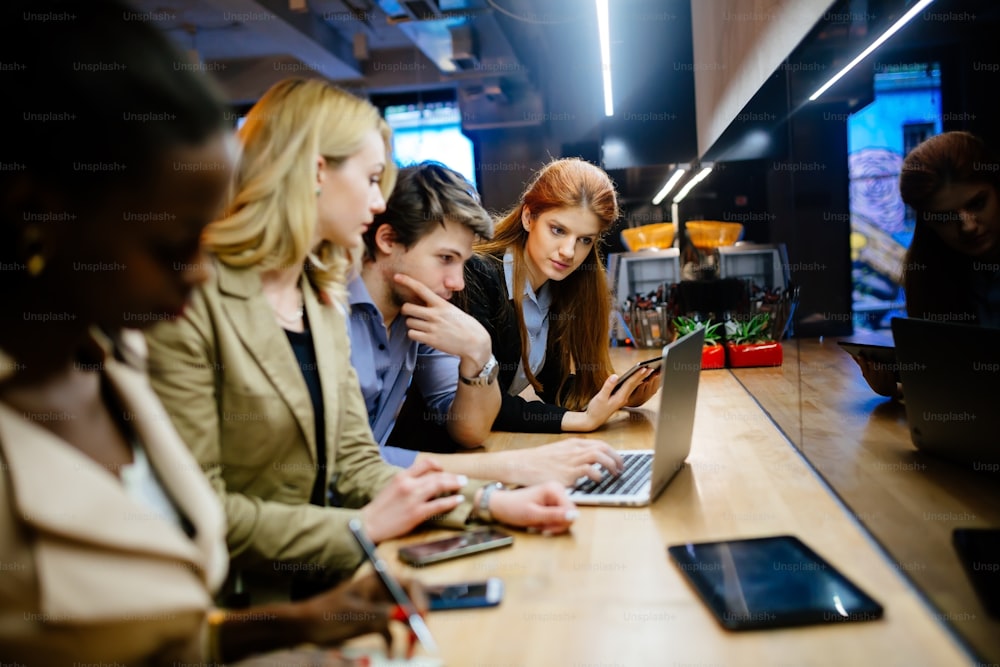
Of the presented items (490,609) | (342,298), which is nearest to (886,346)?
(490,609)

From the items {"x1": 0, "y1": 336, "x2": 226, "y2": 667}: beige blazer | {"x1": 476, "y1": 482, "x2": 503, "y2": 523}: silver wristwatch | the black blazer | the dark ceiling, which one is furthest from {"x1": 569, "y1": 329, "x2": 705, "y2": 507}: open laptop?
the dark ceiling

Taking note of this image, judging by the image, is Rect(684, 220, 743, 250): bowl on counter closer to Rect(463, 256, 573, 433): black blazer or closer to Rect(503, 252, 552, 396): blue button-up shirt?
Rect(503, 252, 552, 396): blue button-up shirt

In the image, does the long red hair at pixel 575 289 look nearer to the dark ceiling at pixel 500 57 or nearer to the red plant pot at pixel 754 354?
the red plant pot at pixel 754 354

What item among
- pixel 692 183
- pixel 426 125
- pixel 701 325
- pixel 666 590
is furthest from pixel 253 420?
pixel 426 125

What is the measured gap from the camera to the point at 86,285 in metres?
0.65

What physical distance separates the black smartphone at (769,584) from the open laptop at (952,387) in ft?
0.87

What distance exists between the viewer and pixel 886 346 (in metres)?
1.43

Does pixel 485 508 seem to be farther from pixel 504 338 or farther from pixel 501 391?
pixel 504 338

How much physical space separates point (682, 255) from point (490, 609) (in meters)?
4.28

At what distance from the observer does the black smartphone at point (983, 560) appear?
91cm

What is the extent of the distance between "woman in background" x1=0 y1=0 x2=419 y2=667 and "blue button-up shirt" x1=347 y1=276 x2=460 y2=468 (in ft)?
3.51

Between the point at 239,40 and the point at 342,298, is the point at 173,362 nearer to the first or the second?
the point at 342,298

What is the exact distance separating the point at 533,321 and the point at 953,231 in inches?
74.0

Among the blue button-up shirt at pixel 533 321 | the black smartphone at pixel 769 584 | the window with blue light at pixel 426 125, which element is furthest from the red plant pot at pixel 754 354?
the window with blue light at pixel 426 125
